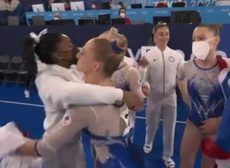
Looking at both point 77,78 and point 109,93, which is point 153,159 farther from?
point 109,93

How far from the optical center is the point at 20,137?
1.61m

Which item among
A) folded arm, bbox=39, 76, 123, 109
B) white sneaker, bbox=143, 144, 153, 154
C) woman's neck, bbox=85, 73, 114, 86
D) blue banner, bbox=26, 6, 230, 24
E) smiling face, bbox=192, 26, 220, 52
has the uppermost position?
smiling face, bbox=192, 26, 220, 52

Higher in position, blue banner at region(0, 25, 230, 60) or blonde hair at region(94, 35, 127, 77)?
blonde hair at region(94, 35, 127, 77)

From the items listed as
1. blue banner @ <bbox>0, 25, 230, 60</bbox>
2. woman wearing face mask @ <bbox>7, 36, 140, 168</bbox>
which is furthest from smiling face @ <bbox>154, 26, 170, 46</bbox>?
blue banner @ <bbox>0, 25, 230, 60</bbox>

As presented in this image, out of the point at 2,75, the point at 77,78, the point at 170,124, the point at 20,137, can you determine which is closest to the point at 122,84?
the point at 77,78

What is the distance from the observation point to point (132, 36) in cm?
653

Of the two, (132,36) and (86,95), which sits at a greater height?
(86,95)

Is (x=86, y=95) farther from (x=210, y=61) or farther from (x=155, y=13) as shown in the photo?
(x=155, y=13)

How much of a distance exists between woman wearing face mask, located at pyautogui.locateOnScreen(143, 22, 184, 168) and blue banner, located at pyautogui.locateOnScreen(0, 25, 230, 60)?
2.39 meters

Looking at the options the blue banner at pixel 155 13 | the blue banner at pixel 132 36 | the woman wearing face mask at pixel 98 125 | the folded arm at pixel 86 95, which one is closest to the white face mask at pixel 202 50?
the woman wearing face mask at pixel 98 125

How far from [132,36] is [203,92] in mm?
4245

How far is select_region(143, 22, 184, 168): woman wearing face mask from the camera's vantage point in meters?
3.47

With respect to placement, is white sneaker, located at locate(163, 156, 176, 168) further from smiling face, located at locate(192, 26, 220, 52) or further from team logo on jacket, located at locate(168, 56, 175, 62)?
smiling face, located at locate(192, 26, 220, 52)

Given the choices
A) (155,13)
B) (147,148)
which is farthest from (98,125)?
(155,13)
